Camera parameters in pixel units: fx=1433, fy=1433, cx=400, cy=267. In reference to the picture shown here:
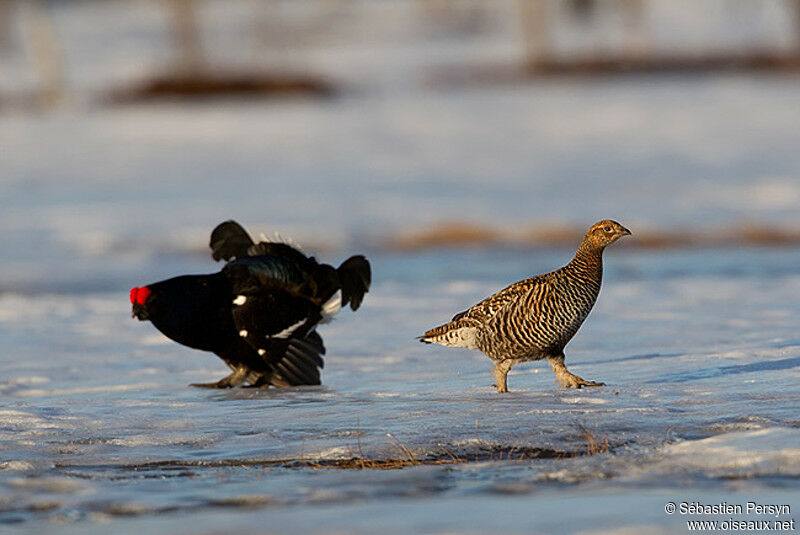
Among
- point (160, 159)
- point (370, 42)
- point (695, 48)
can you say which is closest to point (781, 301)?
point (160, 159)

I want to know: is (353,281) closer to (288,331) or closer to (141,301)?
(288,331)

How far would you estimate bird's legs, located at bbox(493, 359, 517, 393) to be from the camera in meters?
8.30

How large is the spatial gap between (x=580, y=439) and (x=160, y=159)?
23097 millimetres

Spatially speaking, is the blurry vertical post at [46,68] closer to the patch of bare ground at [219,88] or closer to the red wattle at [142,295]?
the patch of bare ground at [219,88]

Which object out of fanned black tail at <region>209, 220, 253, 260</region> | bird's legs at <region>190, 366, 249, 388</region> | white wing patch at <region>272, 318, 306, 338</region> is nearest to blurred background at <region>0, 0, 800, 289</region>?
fanned black tail at <region>209, 220, 253, 260</region>

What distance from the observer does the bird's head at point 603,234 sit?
8172 millimetres

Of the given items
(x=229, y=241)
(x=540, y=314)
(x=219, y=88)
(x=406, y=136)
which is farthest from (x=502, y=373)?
(x=219, y=88)

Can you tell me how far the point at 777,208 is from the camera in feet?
71.2

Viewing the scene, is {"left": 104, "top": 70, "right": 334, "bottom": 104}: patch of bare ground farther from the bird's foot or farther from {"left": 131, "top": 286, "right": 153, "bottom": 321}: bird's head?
the bird's foot

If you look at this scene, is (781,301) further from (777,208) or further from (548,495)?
(777,208)

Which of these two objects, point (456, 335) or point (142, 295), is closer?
point (456, 335)

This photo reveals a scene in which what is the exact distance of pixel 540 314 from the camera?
7855 millimetres

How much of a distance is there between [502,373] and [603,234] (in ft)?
3.28

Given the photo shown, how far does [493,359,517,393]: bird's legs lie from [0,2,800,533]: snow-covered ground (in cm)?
13
